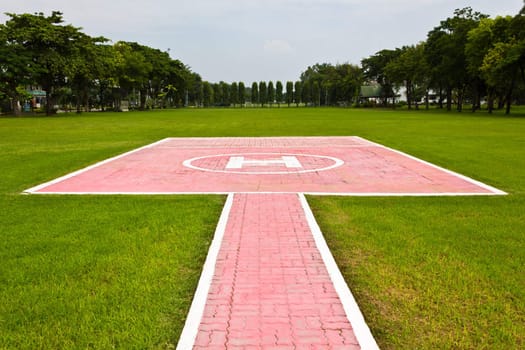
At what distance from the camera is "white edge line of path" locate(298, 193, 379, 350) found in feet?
10.8

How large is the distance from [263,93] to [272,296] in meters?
138

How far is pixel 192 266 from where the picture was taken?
15.5ft

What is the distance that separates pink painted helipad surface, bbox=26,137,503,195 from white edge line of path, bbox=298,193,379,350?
10.3ft

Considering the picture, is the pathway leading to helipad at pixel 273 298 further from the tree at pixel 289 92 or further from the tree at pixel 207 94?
the tree at pixel 289 92

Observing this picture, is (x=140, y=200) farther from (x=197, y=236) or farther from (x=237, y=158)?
(x=237, y=158)

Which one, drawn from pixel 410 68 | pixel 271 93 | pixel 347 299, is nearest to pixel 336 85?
pixel 271 93

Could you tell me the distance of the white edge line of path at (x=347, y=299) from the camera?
10.8 feet

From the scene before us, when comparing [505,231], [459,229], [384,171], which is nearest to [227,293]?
[459,229]

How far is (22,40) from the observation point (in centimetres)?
4634

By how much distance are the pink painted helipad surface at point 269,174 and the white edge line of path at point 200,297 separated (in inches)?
123

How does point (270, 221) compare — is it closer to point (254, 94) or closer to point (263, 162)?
point (263, 162)

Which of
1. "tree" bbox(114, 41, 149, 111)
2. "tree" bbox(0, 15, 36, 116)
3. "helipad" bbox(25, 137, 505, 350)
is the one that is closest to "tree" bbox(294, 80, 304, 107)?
"tree" bbox(114, 41, 149, 111)

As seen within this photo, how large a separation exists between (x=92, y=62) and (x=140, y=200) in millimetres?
48502

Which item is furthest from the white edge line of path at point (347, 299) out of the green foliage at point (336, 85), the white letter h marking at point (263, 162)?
the green foliage at point (336, 85)
